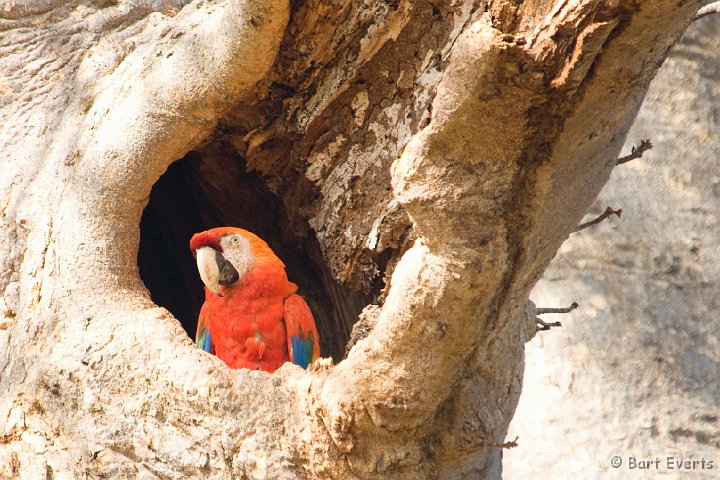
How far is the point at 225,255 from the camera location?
289 cm

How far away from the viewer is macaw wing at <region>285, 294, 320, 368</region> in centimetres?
274

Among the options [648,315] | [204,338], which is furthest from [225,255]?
[648,315]

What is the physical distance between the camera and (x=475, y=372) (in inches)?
71.2

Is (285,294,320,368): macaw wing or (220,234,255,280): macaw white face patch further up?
(220,234,255,280): macaw white face patch

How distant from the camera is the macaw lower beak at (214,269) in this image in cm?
285

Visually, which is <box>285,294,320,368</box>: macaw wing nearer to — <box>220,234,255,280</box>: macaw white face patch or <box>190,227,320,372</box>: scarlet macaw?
<box>190,227,320,372</box>: scarlet macaw

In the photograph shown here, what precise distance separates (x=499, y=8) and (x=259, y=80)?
3.46 ft

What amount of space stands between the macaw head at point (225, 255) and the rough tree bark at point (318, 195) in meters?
0.18

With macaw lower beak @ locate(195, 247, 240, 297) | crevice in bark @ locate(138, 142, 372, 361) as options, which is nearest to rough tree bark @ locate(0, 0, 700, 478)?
crevice in bark @ locate(138, 142, 372, 361)

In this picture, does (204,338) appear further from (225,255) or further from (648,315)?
(648,315)

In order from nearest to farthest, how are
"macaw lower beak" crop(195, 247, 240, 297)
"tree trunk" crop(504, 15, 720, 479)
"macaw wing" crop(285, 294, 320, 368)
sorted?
"macaw wing" crop(285, 294, 320, 368) → "macaw lower beak" crop(195, 247, 240, 297) → "tree trunk" crop(504, 15, 720, 479)

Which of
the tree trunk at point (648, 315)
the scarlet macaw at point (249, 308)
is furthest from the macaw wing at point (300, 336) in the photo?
the tree trunk at point (648, 315)

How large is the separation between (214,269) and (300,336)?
1.33ft

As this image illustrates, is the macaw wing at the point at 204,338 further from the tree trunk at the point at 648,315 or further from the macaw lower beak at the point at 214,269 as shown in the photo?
the tree trunk at the point at 648,315
